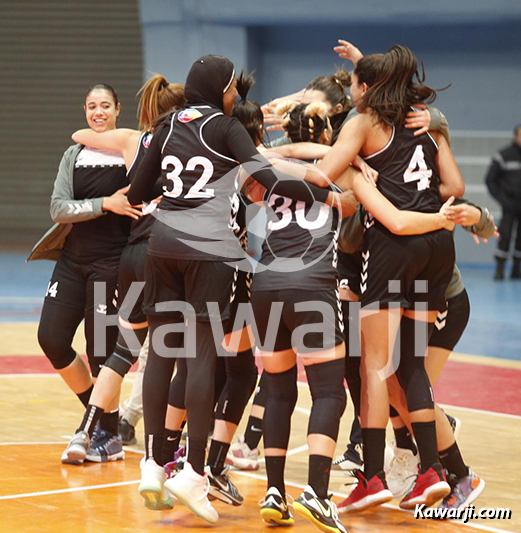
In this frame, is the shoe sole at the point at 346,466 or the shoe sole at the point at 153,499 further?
the shoe sole at the point at 346,466

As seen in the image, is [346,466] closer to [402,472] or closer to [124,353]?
[402,472]

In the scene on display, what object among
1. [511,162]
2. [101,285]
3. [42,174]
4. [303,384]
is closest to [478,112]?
[511,162]

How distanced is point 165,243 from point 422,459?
5.30ft

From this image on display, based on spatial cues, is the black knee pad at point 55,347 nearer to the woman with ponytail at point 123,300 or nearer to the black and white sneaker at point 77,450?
the woman with ponytail at point 123,300

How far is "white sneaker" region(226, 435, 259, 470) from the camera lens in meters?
5.13

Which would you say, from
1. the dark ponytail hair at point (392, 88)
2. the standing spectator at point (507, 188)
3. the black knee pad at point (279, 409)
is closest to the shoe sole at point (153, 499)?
the black knee pad at point (279, 409)

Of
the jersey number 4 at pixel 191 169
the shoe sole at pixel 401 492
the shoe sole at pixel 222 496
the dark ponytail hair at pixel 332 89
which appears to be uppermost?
the dark ponytail hair at pixel 332 89

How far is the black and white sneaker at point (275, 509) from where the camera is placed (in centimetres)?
395

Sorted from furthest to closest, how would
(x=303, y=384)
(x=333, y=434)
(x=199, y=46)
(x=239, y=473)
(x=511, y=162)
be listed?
(x=199, y=46), (x=511, y=162), (x=303, y=384), (x=239, y=473), (x=333, y=434)

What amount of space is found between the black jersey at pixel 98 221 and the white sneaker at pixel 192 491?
168cm

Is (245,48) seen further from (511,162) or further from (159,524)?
(159,524)

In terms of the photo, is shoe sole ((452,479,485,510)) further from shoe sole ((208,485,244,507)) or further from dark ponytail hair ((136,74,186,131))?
dark ponytail hair ((136,74,186,131))

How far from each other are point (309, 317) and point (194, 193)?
0.79 meters

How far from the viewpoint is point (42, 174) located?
18406 millimetres
